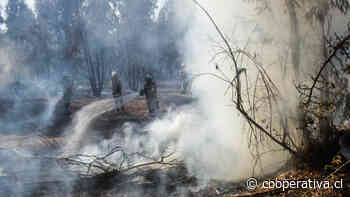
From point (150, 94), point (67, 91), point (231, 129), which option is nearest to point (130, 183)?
point (231, 129)

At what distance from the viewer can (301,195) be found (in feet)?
7.79

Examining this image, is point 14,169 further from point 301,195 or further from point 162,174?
point 301,195

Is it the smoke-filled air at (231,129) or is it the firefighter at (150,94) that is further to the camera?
the firefighter at (150,94)

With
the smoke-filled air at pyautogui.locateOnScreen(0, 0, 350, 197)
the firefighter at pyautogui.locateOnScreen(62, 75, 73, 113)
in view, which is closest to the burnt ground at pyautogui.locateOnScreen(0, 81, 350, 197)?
the smoke-filled air at pyautogui.locateOnScreen(0, 0, 350, 197)

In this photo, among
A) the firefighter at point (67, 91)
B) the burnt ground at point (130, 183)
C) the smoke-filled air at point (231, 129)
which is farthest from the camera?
the firefighter at point (67, 91)

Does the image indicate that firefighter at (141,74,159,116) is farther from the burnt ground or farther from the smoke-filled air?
the burnt ground

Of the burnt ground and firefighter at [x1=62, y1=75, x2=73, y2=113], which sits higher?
firefighter at [x1=62, y1=75, x2=73, y2=113]

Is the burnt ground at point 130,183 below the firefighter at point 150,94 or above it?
below

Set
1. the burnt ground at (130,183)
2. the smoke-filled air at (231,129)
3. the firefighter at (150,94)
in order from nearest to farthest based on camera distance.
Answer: the burnt ground at (130,183) → the smoke-filled air at (231,129) → the firefighter at (150,94)

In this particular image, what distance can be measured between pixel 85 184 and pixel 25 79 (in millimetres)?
13459

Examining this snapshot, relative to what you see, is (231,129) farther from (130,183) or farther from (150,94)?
(150,94)

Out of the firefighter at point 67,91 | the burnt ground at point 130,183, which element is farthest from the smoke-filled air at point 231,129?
the firefighter at point 67,91

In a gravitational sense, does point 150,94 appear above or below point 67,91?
below

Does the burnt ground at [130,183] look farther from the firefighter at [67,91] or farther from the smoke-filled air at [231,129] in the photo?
the firefighter at [67,91]
